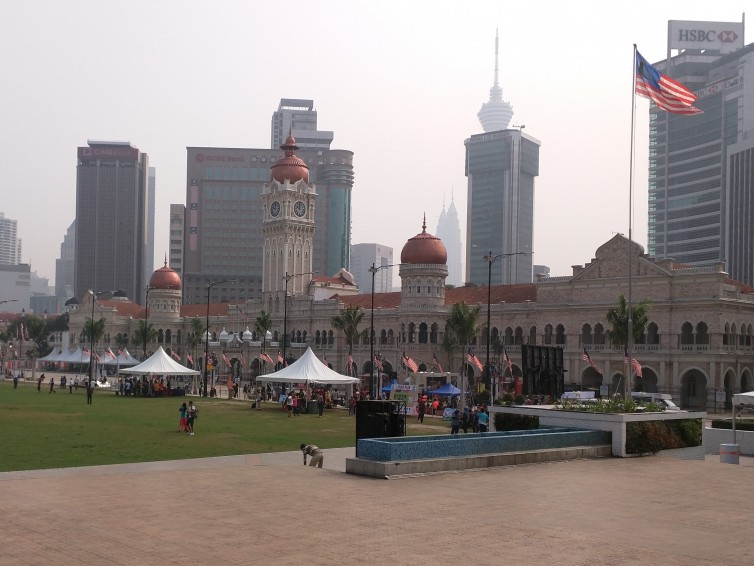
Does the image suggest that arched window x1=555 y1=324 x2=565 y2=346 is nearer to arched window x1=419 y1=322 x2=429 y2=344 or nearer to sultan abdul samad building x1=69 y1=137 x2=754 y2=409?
sultan abdul samad building x1=69 y1=137 x2=754 y2=409

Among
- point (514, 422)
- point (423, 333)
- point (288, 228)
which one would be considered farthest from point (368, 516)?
point (288, 228)

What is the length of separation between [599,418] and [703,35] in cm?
16417

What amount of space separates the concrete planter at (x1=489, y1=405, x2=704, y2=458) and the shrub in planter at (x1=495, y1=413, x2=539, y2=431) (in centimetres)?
14

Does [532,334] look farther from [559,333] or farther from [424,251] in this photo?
[424,251]

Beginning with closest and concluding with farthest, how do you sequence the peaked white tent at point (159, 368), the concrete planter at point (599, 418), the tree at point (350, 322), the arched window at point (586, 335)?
1. the concrete planter at point (599, 418)
2. the peaked white tent at point (159, 368)
3. the arched window at point (586, 335)
4. the tree at point (350, 322)

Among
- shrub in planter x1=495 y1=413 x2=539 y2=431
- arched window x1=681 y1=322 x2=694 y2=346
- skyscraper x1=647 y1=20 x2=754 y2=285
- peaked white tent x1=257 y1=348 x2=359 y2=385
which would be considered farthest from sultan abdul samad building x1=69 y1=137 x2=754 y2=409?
skyscraper x1=647 y1=20 x2=754 y2=285

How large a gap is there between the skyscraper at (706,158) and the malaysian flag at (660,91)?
12130cm

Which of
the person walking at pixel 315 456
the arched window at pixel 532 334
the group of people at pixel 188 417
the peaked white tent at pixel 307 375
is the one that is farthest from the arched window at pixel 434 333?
the person walking at pixel 315 456

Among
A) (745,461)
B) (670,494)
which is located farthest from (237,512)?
(745,461)

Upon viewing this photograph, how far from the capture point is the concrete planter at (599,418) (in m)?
29.4

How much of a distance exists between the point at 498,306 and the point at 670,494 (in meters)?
61.1

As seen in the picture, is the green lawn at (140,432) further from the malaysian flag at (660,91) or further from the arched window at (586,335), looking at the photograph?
the arched window at (586,335)

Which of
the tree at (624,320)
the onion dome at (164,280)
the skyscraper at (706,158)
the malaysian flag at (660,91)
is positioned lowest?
the tree at (624,320)

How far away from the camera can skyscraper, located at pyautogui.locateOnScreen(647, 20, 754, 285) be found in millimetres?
151625
